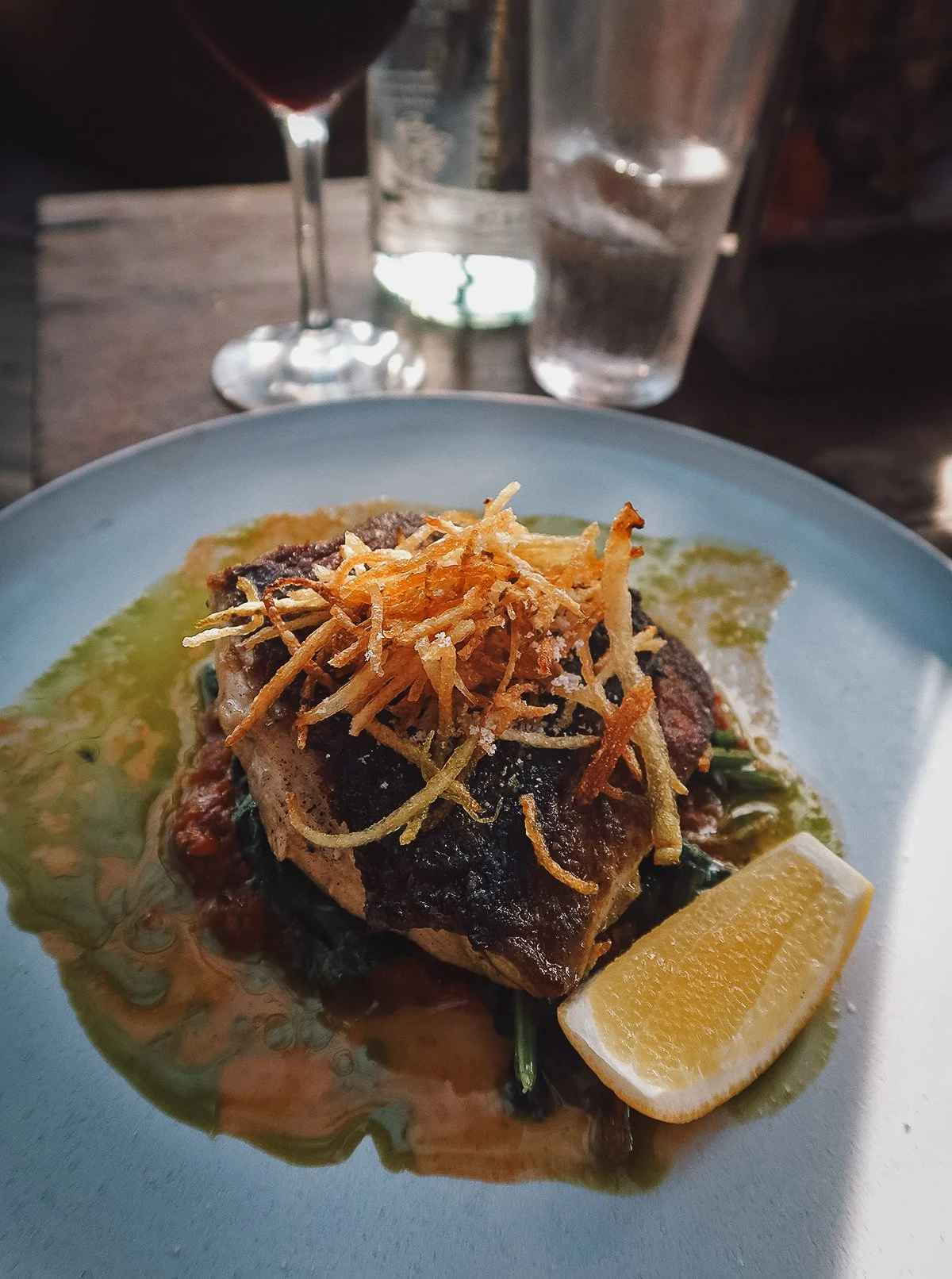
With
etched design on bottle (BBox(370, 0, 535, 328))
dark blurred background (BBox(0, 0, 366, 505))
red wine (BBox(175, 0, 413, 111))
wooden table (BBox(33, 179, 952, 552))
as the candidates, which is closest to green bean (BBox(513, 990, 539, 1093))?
wooden table (BBox(33, 179, 952, 552))

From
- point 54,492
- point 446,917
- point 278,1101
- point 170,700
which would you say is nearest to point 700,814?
point 446,917

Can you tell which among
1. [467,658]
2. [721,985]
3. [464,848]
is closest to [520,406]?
[467,658]

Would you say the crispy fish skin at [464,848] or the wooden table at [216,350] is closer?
the crispy fish skin at [464,848]

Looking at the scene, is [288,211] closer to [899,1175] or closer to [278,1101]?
[278,1101]

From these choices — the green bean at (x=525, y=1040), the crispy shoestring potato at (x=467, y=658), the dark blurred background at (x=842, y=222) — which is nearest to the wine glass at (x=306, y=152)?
the dark blurred background at (x=842, y=222)

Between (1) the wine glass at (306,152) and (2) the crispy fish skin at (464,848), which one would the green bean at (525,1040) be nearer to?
(2) the crispy fish skin at (464,848)

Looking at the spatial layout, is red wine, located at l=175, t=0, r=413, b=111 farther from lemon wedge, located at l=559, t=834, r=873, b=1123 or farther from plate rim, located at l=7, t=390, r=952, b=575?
lemon wedge, located at l=559, t=834, r=873, b=1123
